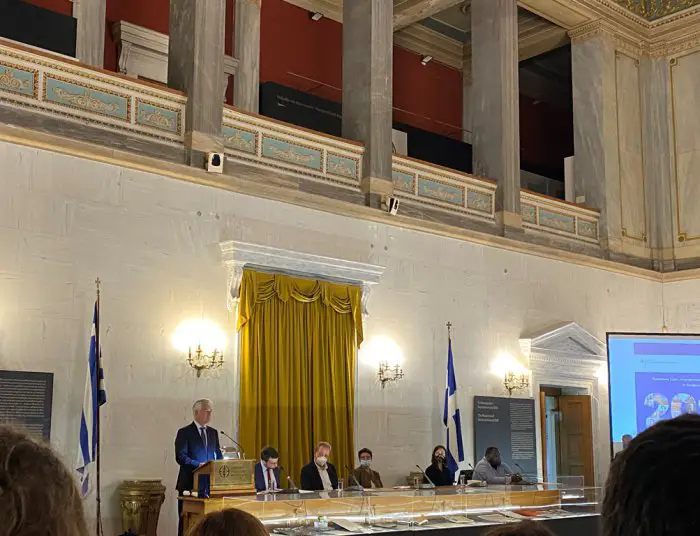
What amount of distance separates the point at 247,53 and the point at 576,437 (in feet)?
27.0

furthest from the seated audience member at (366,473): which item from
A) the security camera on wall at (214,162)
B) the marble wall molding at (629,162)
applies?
the marble wall molding at (629,162)

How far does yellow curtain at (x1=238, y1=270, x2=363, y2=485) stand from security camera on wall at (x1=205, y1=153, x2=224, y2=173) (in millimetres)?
1229

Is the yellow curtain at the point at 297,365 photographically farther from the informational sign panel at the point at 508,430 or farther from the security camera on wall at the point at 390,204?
the informational sign panel at the point at 508,430

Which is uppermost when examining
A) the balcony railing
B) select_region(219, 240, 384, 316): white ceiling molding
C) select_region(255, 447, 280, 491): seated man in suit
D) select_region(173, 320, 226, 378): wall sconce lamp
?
the balcony railing

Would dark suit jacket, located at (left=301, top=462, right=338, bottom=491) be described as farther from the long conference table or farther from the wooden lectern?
the wooden lectern

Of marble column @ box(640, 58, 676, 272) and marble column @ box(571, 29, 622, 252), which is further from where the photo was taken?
marble column @ box(640, 58, 676, 272)

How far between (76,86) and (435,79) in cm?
953

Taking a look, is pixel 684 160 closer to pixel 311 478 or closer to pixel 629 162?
pixel 629 162

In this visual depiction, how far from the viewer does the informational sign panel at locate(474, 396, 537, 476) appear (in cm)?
1328

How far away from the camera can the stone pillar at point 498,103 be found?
14453 millimetres

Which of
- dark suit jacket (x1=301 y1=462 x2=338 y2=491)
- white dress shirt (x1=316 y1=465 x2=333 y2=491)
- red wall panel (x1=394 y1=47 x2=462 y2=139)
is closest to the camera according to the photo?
dark suit jacket (x1=301 y1=462 x2=338 y2=491)

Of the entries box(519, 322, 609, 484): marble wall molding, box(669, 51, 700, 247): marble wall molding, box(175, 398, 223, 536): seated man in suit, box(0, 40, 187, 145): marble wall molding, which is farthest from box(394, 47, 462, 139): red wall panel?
box(175, 398, 223, 536): seated man in suit

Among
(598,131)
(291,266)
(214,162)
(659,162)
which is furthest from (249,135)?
(659,162)

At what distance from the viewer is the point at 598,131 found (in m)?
16.4
